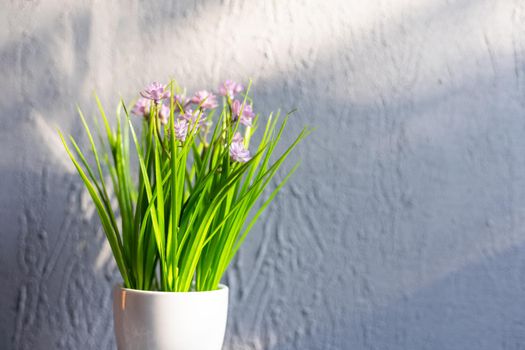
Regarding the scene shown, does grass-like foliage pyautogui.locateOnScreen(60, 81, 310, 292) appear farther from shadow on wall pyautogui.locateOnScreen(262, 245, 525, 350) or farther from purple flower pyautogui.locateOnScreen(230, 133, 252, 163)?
shadow on wall pyautogui.locateOnScreen(262, 245, 525, 350)

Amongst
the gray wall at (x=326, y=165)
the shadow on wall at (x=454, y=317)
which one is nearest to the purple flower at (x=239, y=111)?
the gray wall at (x=326, y=165)

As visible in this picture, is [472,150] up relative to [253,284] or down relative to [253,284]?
up

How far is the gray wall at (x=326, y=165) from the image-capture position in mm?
1065

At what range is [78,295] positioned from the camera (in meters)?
1.06

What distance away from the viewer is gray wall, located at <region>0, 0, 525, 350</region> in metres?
1.07

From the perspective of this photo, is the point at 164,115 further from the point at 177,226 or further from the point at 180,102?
the point at 177,226

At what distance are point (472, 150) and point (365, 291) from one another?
0.29 metres

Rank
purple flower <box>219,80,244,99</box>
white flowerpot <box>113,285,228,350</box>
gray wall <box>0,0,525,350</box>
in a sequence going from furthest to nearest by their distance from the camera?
gray wall <box>0,0,525,350</box>, purple flower <box>219,80,244,99</box>, white flowerpot <box>113,285,228,350</box>

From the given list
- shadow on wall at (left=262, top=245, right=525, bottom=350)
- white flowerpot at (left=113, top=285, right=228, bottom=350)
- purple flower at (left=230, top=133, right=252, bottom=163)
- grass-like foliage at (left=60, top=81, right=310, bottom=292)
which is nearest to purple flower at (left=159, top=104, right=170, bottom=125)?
grass-like foliage at (left=60, top=81, right=310, bottom=292)

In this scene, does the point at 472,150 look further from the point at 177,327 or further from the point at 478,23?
the point at 177,327

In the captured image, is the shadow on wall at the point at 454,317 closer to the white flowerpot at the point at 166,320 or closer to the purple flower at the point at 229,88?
the white flowerpot at the point at 166,320

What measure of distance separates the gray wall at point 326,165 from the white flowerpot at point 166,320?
0.73 feet

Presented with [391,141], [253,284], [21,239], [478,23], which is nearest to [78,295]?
[21,239]

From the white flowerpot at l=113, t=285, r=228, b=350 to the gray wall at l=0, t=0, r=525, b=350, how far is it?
0.22 meters
